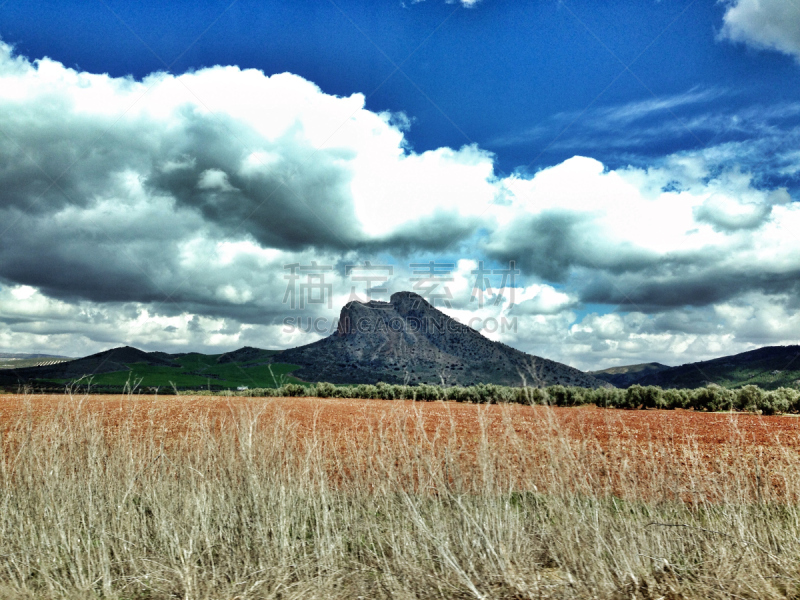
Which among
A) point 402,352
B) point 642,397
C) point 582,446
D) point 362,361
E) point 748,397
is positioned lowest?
point 642,397

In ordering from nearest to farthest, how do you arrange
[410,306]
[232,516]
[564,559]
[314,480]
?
1. [564,559]
2. [232,516]
3. [314,480]
4. [410,306]

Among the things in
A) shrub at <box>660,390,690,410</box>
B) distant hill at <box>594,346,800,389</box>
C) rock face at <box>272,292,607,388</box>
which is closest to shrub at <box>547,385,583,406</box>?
shrub at <box>660,390,690,410</box>

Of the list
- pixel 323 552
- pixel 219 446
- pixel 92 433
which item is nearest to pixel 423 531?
pixel 323 552

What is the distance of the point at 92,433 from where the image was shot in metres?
8.76

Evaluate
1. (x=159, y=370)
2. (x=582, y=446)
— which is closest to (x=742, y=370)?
(x=159, y=370)

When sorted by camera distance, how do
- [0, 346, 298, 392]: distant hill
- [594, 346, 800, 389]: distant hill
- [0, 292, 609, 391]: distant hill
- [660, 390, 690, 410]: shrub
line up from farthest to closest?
[594, 346, 800, 389]: distant hill → [0, 292, 609, 391]: distant hill → [0, 346, 298, 392]: distant hill → [660, 390, 690, 410]: shrub

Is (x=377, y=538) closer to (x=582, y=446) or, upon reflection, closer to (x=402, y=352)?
(x=582, y=446)

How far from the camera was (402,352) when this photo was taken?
126062 mm

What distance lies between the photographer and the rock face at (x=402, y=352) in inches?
4624

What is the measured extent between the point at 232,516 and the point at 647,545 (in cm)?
613

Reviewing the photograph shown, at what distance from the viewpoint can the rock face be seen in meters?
117

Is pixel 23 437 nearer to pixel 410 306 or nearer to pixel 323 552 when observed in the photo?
pixel 323 552

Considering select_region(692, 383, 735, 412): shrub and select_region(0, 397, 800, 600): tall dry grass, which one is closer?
select_region(0, 397, 800, 600): tall dry grass

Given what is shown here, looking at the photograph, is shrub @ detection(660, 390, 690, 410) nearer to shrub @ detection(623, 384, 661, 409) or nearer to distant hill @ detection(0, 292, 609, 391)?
shrub @ detection(623, 384, 661, 409)
